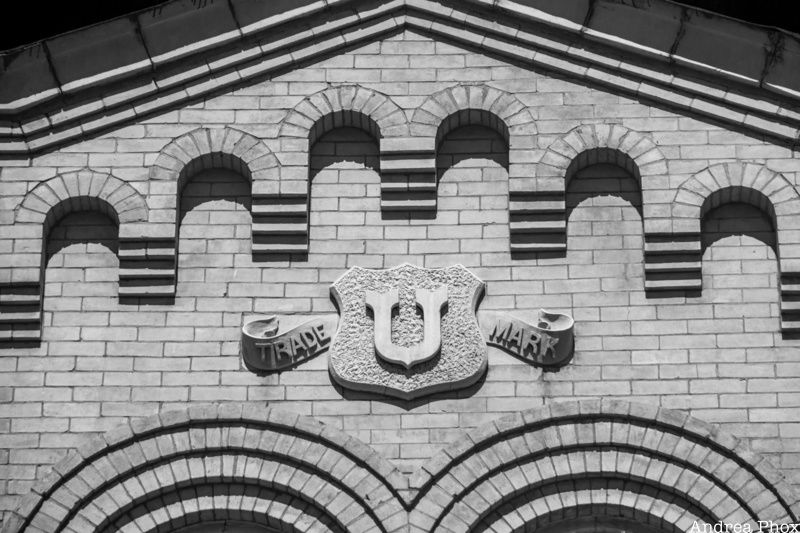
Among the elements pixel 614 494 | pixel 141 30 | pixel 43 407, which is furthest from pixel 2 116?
pixel 614 494

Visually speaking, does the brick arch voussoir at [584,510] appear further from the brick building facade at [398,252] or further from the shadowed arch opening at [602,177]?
the shadowed arch opening at [602,177]

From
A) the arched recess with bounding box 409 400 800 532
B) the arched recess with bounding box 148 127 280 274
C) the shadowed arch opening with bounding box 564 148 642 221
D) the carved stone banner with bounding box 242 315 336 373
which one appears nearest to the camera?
the arched recess with bounding box 409 400 800 532

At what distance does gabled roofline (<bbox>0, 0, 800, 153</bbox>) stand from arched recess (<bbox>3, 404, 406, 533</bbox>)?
124 inches

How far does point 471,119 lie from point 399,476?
3.62 meters

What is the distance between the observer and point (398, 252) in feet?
73.3

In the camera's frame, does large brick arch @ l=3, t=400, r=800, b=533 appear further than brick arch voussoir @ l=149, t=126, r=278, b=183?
No

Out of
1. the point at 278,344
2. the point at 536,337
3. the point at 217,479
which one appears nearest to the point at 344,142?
the point at 278,344

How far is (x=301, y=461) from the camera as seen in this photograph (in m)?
21.5

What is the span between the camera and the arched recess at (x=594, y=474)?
69.5ft

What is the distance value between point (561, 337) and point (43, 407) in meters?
4.63

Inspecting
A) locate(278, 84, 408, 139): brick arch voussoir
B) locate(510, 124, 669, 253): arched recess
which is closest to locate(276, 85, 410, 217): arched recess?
locate(278, 84, 408, 139): brick arch voussoir

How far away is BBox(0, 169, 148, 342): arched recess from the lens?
22.1 metres

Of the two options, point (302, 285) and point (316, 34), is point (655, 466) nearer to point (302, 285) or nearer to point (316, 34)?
point (302, 285)

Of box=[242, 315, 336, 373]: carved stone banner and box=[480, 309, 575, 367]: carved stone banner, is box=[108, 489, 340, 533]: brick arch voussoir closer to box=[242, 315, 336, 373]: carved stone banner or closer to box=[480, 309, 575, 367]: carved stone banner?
box=[242, 315, 336, 373]: carved stone banner
